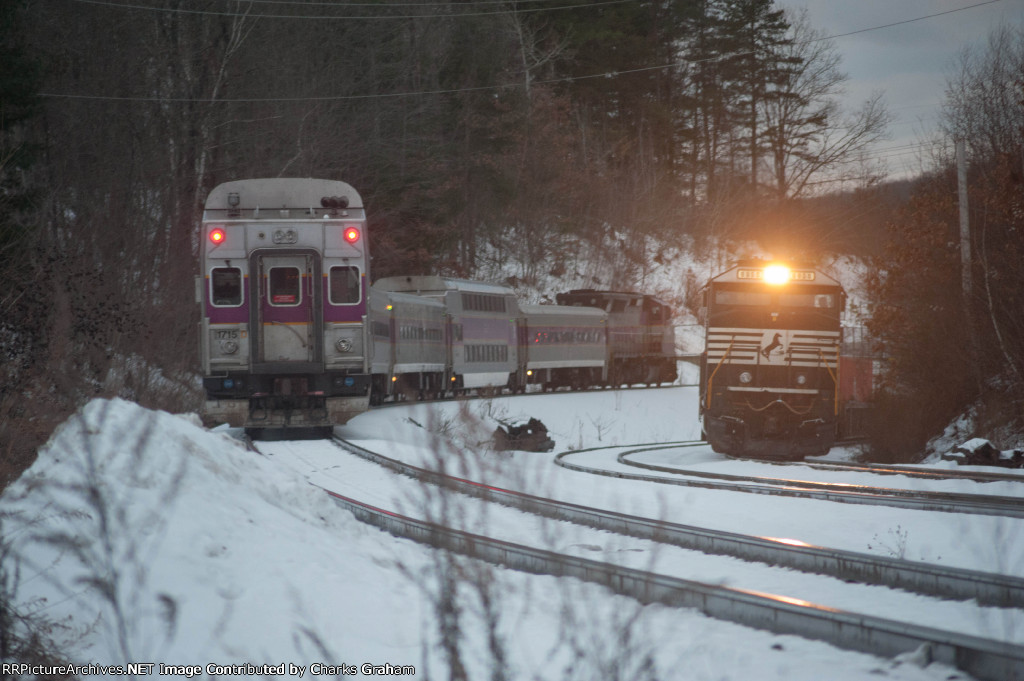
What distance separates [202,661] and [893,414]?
888 inches

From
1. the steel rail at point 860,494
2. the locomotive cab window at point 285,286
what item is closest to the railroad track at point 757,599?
the steel rail at point 860,494

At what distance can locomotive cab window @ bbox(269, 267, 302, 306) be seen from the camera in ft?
58.0

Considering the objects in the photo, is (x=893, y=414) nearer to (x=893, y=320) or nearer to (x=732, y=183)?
(x=893, y=320)

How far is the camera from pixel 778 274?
1770cm

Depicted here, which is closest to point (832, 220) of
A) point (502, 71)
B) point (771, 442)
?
point (502, 71)

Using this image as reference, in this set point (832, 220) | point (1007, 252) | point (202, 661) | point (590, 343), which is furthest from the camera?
point (832, 220)

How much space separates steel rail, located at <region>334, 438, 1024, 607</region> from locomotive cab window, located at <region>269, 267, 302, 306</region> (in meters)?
8.85

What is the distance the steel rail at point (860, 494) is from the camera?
10.2 m

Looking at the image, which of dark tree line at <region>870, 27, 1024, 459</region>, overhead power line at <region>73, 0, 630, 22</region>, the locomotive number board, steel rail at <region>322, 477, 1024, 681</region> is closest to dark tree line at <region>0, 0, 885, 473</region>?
overhead power line at <region>73, 0, 630, 22</region>

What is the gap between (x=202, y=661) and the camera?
15.3 feet

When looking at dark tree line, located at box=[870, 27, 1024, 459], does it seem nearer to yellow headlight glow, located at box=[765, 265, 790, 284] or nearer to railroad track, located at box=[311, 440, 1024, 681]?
yellow headlight glow, located at box=[765, 265, 790, 284]

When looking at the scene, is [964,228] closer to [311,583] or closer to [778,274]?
[778,274]

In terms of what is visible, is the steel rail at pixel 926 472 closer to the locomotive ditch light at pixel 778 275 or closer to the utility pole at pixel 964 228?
the locomotive ditch light at pixel 778 275

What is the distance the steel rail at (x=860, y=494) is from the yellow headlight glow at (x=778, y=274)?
479cm
